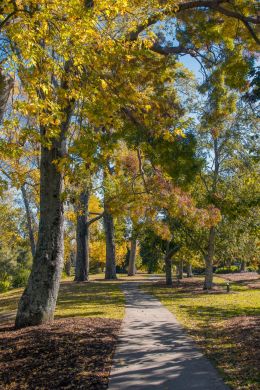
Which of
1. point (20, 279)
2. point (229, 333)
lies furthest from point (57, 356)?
point (20, 279)

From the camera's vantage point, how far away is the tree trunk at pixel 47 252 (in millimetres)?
10281

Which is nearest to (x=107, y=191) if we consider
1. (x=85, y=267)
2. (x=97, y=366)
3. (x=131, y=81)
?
(x=131, y=81)

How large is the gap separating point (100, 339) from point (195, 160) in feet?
13.7

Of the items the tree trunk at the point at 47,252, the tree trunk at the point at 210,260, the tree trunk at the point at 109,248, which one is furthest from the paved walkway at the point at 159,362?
the tree trunk at the point at 109,248

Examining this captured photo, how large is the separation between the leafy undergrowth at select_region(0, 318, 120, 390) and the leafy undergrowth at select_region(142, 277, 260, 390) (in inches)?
74.0

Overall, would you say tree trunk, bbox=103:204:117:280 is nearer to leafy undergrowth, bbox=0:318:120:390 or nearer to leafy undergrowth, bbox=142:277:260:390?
leafy undergrowth, bbox=142:277:260:390

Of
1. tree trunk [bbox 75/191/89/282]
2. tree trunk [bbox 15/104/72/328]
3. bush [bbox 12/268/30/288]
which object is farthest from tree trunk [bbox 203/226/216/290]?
bush [bbox 12/268/30/288]

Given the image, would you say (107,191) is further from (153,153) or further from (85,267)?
(85,267)

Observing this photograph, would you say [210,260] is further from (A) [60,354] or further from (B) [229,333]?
(A) [60,354]

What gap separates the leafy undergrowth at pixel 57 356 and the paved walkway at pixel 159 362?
0.27 metres

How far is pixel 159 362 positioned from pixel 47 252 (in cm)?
433

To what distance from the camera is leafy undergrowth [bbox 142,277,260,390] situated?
21.4 ft

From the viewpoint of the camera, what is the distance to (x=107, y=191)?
46.5 feet

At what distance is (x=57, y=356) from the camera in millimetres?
7488
